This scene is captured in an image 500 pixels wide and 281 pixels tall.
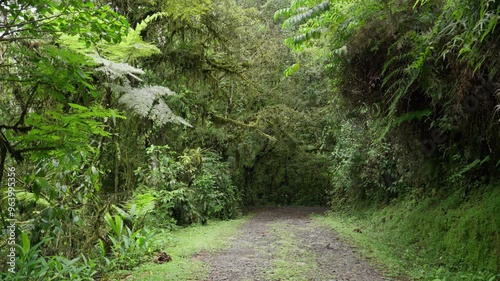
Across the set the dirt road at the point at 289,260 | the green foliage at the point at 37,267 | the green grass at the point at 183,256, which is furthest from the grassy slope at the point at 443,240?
the green foliage at the point at 37,267

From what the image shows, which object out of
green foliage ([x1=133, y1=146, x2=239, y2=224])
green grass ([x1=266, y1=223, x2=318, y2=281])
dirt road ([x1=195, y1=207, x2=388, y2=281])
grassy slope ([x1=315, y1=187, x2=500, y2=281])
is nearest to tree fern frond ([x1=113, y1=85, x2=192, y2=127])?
green foliage ([x1=133, y1=146, x2=239, y2=224])

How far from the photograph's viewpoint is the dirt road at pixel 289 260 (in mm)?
5145

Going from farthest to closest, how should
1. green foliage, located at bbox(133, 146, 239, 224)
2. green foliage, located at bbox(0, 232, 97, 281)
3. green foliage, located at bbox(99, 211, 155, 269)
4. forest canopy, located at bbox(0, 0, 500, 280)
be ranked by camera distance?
green foliage, located at bbox(133, 146, 239, 224)
green foliage, located at bbox(99, 211, 155, 269)
green foliage, located at bbox(0, 232, 97, 281)
forest canopy, located at bbox(0, 0, 500, 280)

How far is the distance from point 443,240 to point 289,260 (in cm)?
258

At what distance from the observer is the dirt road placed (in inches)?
203

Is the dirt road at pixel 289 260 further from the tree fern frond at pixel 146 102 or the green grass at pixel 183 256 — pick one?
the tree fern frond at pixel 146 102

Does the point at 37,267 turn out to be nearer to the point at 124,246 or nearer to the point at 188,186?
the point at 124,246

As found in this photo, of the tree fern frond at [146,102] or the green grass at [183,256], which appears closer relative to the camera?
the tree fern frond at [146,102]

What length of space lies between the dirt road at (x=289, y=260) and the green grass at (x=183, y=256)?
0.24m

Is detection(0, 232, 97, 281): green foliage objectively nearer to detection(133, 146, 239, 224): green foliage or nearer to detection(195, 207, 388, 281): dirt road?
detection(195, 207, 388, 281): dirt road

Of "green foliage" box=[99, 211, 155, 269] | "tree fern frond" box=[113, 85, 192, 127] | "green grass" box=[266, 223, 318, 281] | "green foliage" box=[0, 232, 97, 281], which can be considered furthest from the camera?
"green foliage" box=[99, 211, 155, 269]

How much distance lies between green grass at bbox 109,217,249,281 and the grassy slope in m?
2.82

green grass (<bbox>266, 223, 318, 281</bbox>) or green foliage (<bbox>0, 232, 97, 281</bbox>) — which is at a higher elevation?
green foliage (<bbox>0, 232, 97, 281</bbox>)

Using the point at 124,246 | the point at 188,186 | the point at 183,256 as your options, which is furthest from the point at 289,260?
the point at 188,186
